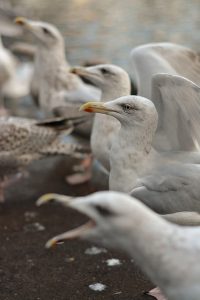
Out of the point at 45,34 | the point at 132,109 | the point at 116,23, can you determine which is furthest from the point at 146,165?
the point at 116,23

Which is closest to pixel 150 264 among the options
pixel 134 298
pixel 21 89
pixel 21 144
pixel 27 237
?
pixel 134 298

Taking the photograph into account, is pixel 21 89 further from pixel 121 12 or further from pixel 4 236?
pixel 121 12

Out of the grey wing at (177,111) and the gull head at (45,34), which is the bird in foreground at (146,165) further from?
the gull head at (45,34)

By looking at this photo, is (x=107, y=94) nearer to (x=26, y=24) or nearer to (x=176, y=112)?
(x=176, y=112)

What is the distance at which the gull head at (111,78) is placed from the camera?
479cm

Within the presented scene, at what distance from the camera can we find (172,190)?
380cm

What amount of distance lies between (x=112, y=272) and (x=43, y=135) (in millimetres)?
1980

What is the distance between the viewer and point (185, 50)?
5176 mm

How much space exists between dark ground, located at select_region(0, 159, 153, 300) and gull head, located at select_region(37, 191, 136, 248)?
65.1 inches

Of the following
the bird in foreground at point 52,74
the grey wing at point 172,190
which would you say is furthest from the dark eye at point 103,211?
the bird in foreground at point 52,74

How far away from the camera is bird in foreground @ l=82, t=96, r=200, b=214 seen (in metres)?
Answer: 3.77

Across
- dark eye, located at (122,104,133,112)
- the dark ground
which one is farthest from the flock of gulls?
the dark ground

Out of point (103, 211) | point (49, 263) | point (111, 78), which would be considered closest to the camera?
point (103, 211)

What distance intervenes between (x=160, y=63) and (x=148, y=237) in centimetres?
264
